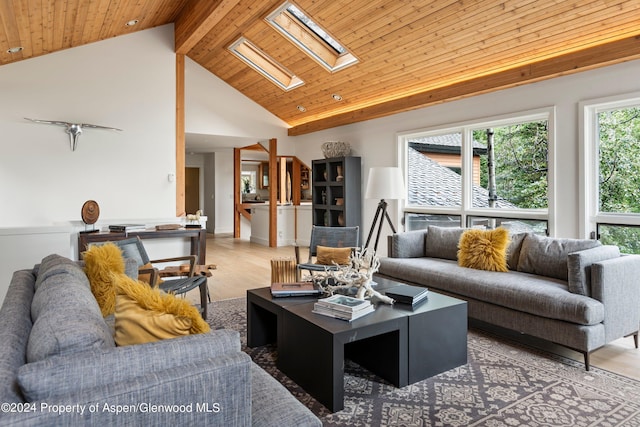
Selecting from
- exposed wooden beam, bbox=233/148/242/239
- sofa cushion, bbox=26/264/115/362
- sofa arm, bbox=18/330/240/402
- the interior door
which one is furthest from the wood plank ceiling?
the interior door

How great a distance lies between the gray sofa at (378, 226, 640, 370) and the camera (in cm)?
269

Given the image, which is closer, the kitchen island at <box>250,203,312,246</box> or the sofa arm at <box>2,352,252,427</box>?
the sofa arm at <box>2,352,252,427</box>

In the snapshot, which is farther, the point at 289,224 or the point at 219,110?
the point at 289,224

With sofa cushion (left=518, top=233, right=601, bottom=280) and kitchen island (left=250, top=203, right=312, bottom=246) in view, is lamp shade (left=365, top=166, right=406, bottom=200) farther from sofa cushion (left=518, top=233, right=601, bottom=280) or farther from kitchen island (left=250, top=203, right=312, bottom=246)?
kitchen island (left=250, top=203, right=312, bottom=246)

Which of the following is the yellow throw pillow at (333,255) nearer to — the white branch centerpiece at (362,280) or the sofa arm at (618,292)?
the white branch centerpiece at (362,280)

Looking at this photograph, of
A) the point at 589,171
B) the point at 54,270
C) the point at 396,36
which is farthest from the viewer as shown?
the point at 396,36

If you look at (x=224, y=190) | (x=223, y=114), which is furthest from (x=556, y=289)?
(x=224, y=190)

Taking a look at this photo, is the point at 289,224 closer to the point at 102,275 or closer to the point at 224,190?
the point at 224,190

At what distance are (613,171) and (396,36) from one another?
264cm

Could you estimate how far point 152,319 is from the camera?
1.44 m

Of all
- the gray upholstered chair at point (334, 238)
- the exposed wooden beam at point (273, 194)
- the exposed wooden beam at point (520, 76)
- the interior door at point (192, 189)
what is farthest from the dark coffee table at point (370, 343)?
the interior door at point (192, 189)

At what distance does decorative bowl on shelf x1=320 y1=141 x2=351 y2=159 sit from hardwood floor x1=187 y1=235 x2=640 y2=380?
1886mm

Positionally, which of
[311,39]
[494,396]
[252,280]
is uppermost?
[311,39]

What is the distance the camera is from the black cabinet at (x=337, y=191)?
6.84 meters
